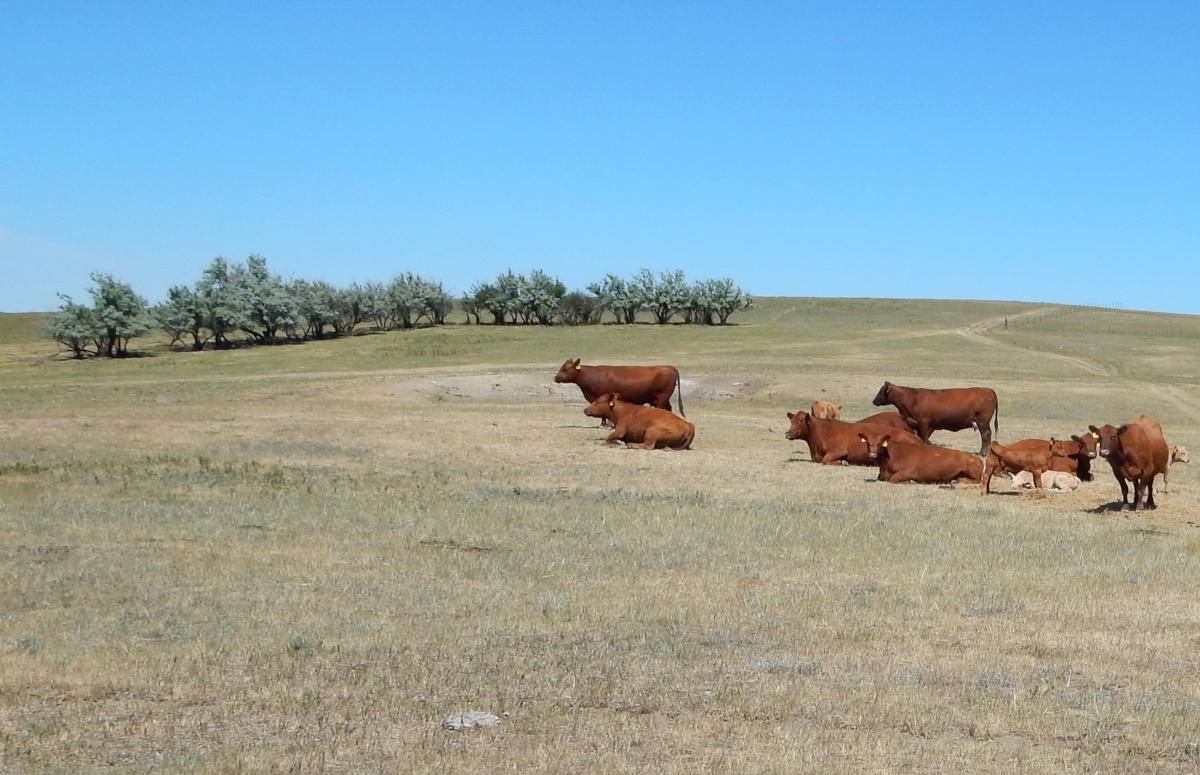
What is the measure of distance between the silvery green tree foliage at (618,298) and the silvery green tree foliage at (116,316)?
37.6m

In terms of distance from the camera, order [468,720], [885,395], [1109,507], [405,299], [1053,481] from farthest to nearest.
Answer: [405,299] < [885,395] < [1053,481] < [1109,507] < [468,720]

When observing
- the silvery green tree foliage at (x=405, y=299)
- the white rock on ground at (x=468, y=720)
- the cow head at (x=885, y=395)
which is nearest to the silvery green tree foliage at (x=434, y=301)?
the silvery green tree foliage at (x=405, y=299)

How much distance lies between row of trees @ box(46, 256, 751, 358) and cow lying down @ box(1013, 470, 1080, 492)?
61473 mm

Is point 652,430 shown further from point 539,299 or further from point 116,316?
point 539,299

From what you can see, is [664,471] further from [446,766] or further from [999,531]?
[446,766]

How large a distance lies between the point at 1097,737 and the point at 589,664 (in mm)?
3058

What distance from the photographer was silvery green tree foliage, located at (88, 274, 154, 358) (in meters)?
72.0

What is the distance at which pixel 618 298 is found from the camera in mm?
101938

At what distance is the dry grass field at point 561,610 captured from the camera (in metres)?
6.84

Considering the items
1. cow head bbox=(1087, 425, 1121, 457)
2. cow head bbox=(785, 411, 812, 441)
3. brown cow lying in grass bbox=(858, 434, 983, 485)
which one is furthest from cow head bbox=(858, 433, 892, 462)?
cow head bbox=(1087, 425, 1121, 457)

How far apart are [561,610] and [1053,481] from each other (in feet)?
38.2

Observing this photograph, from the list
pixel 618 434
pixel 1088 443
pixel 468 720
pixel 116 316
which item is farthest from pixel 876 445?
pixel 116 316

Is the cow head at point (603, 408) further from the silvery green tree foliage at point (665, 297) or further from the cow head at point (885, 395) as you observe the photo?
the silvery green tree foliage at point (665, 297)

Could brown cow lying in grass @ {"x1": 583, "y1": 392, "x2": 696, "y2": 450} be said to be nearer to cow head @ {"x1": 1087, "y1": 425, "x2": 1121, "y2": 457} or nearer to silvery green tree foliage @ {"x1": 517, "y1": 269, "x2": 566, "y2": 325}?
cow head @ {"x1": 1087, "y1": 425, "x2": 1121, "y2": 457}
